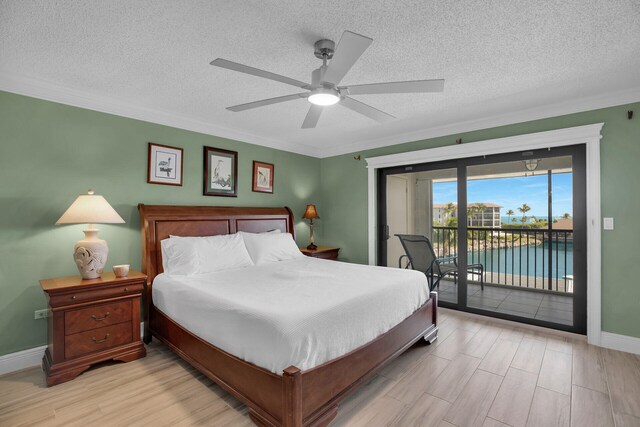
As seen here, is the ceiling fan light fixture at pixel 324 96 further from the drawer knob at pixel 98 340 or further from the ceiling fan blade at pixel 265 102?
the drawer knob at pixel 98 340

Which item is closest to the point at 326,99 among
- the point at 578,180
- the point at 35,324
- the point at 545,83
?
the point at 545,83

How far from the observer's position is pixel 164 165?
11.2 ft

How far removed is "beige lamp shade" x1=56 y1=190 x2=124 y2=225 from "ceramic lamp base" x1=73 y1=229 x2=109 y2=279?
18 cm

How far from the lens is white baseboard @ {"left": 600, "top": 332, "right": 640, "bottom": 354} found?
8.92ft

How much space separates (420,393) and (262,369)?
3.95 ft

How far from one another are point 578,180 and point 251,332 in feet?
11.6

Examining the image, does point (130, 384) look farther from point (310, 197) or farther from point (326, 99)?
point (310, 197)

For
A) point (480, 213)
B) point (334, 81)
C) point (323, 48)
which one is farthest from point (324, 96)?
point (480, 213)

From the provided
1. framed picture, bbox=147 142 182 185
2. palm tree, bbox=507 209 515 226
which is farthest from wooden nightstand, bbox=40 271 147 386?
palm tree, bbox=507 209 515 226

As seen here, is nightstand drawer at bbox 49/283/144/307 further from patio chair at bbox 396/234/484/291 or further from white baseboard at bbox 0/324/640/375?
patio chair at bbox 396/234/484/291

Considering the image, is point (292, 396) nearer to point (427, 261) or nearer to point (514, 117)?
point (427, 261)

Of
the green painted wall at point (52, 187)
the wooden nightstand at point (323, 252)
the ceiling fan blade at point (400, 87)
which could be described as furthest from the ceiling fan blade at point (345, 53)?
the wooden nightstand at point (323, 252)

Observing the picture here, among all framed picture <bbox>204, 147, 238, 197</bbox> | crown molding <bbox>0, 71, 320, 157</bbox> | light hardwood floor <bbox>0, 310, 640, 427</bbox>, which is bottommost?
light hardwood floor <bbox>0, 310, 640, 427</bbox>

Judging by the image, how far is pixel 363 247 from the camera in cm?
477
